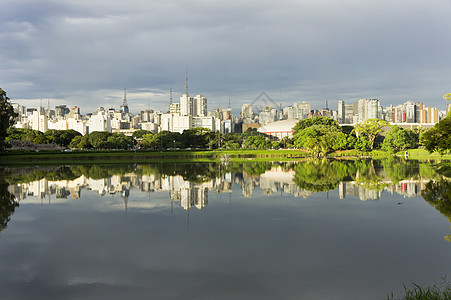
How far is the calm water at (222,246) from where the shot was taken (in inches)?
314

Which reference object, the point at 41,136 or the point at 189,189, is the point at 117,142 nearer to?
the point at 41,136

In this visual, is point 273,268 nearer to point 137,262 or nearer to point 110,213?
point 137,262

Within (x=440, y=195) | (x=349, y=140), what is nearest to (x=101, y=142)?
(x=349, y=140)

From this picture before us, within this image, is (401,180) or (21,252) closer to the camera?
(21,252)

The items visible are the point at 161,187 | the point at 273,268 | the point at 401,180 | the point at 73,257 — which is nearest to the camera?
the point at 273,268

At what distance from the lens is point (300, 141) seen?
83125 mm

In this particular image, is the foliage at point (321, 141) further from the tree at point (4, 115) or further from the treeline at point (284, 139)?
the tree at point (4, 115)

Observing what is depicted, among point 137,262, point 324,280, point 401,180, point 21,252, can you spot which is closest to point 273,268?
point 324,280

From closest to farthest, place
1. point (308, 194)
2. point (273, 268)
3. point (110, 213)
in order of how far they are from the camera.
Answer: point (273, 268), point (110, 213), point (308, 194)

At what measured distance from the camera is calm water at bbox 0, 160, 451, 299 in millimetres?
7977

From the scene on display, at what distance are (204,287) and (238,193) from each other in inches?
551

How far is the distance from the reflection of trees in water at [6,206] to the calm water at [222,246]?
9 cm

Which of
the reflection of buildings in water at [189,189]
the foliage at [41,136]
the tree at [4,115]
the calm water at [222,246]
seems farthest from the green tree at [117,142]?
the calm water at [222,246]

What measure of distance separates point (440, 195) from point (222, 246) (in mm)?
14667
